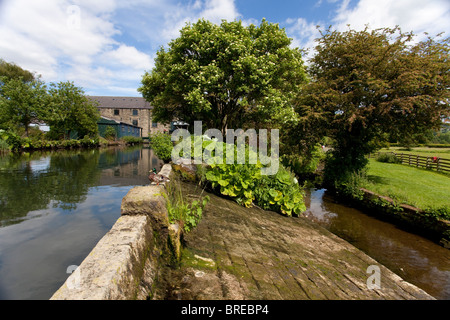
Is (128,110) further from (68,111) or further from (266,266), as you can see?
(266,266)

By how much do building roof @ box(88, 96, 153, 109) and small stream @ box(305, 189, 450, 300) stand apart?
59260 mm

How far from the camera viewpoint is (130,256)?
6.44ft

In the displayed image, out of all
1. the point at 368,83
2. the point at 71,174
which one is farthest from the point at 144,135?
the point at 368,83

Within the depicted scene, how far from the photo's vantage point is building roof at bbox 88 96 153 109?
5975cm

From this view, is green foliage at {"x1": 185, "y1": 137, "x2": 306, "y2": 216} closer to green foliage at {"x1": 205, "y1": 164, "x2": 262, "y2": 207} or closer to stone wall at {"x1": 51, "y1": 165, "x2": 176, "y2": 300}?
green foliage at {"x1": 205, "y1": 164, "x2": 262, "y2": 207}

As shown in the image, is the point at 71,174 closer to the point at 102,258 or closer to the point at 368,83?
the point at 102,258

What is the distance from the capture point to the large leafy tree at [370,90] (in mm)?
9898

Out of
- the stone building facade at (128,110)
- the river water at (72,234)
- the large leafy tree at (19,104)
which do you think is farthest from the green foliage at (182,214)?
the stone building facade at (128,110)

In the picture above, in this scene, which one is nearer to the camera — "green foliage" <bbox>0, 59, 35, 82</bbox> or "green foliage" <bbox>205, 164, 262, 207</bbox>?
"green foliage" <bbox>205, 164, 262, 207</bbox>

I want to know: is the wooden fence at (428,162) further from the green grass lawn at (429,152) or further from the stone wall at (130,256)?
the stone wall at (130,256)

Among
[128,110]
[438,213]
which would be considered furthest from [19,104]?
[438,213]

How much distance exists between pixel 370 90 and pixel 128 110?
60.0 meters

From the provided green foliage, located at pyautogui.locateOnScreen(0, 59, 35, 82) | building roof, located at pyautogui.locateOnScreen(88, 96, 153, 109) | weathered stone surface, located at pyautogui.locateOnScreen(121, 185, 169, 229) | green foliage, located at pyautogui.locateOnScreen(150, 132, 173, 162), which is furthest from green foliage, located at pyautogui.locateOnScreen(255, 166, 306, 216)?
building roof, located at pyautogui.locateOnScreen(88, 96, 153, 109)
